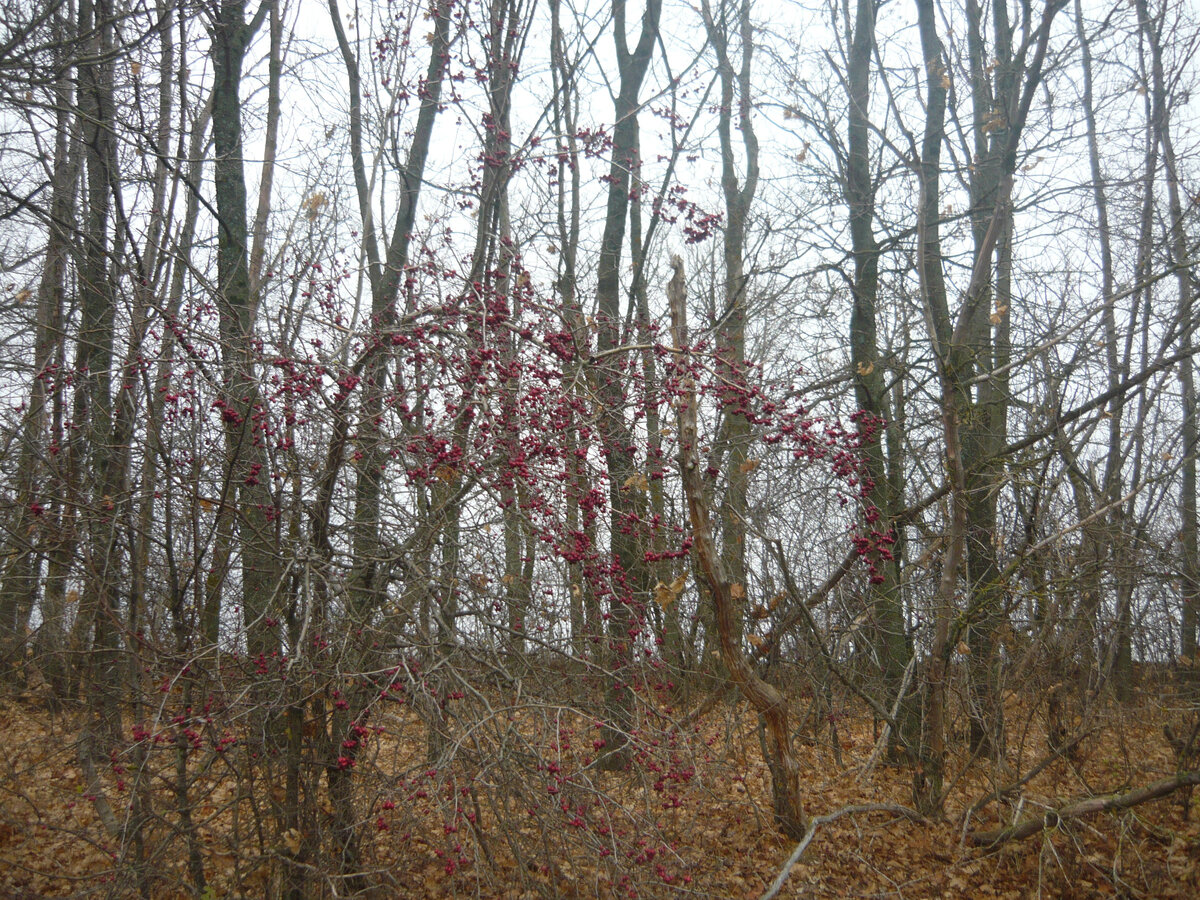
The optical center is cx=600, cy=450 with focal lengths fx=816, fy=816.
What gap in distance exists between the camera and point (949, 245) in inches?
354

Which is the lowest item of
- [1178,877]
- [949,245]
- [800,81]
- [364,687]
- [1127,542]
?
[1178,877]

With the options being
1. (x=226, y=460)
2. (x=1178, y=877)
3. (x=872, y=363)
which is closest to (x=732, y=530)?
(x=872, y=363)

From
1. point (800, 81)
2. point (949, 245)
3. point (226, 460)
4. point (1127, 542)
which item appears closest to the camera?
point (226, 460)

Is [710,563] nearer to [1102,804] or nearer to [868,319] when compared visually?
[1102,804]

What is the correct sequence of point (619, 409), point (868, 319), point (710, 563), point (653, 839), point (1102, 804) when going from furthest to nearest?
point (868, 319), point (1102, 804), point (710, 563), point (619, 409), point (653, 839)

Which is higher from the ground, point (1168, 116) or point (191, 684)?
point (1168, 116)

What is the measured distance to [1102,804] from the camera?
5.34m

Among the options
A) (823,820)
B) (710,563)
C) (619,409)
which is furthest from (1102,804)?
→ (619,409)

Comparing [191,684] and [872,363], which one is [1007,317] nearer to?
[872,363]

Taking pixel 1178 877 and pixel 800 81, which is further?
pixel 800 81

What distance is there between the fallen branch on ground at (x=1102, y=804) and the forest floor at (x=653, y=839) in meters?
0.08

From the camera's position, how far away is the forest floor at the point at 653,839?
3705mm

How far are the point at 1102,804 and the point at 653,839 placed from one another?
339 cm

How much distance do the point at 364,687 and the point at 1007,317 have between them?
24.6 feet
